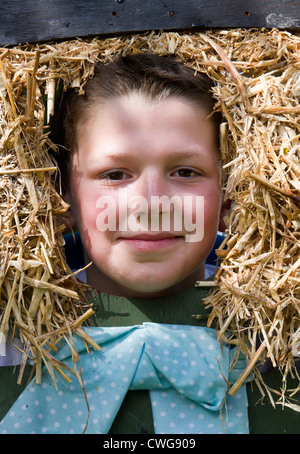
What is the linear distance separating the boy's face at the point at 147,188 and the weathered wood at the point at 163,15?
0.25m

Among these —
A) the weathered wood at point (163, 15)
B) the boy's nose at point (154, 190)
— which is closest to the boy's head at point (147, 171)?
the boy's nose at point (154, 190)

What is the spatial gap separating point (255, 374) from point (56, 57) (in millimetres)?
1183

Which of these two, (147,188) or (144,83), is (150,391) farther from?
(144,83)

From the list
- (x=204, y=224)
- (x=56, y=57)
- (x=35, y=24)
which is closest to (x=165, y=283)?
(x=204, y=224)

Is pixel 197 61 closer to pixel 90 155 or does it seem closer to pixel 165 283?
pixel 90 155

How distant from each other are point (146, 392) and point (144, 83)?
973 mm

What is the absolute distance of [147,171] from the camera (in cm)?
188

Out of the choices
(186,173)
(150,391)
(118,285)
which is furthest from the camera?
(118,285)

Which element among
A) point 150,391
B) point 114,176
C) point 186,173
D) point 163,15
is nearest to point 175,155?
point 186,173

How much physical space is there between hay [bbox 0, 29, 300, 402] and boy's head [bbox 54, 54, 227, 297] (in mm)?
62

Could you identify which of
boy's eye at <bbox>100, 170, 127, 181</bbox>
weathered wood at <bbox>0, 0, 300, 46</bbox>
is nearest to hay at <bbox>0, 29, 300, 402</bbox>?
weathered wood at <bbox>0, 0, 300, 46</bbox>

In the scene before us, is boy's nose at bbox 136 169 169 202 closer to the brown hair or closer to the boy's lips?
the boy's lips

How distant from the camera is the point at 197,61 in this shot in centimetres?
197

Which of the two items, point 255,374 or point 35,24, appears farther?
point 35,24
